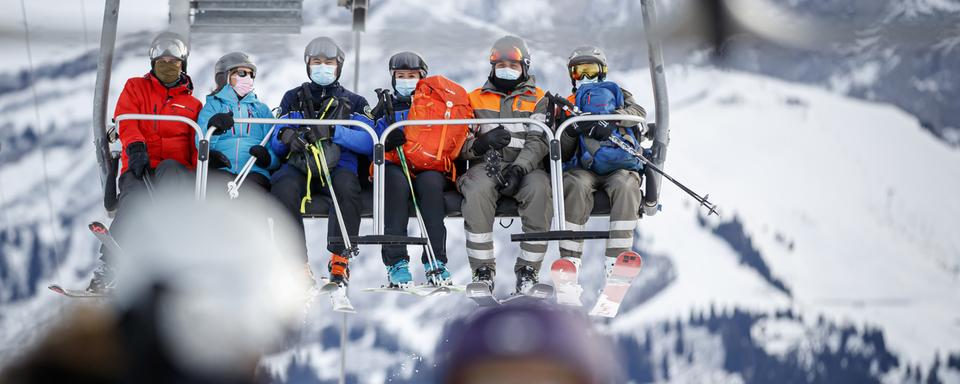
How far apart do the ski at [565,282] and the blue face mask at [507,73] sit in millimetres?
1102

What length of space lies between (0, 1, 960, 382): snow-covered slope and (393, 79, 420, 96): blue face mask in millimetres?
10005

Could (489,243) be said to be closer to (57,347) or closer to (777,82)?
(57,347)

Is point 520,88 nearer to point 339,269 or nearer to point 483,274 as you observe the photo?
point 483,274

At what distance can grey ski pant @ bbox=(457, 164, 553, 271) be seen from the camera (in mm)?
5543

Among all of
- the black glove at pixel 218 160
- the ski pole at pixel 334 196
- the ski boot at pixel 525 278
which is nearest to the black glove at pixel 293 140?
the ski pole at pixel 334 196

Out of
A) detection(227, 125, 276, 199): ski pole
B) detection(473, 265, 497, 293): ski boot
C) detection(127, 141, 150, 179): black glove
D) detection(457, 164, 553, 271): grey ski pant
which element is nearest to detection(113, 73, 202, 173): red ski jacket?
detection(127, 141, 150, 179): black glove

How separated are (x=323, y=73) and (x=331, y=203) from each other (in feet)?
2.36

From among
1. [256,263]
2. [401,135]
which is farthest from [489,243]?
[256,263]

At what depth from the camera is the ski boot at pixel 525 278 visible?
18.1ft

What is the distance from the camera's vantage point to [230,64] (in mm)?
5980

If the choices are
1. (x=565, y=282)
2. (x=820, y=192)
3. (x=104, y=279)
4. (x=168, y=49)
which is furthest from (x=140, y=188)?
(x=820, y=192)

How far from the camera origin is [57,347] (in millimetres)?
9984

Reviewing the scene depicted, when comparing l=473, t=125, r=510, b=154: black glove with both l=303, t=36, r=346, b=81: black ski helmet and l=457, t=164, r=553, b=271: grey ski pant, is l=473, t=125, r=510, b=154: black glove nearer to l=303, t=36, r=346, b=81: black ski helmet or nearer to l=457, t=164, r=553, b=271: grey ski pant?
l=457, t=164, r=553, b=271: grey ski pant

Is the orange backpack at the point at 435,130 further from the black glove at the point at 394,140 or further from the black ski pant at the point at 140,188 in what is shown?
the black ski pant at the point at 140,188
